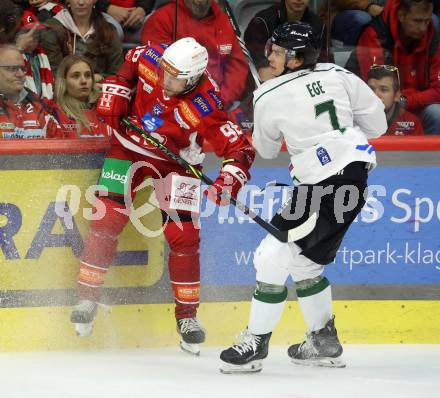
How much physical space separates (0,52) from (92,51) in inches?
16.2

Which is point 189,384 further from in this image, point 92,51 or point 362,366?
point 92,51

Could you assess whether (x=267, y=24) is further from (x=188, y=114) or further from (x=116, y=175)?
(x=116, y=175)

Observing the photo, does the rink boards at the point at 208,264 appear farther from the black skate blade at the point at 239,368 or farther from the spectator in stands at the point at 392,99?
the black skate blade at the point at 239,368

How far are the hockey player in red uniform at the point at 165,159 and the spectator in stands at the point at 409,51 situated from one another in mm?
938

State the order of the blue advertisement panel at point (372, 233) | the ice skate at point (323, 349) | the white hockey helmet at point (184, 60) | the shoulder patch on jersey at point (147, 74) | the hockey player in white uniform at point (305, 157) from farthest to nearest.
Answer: the blue advertisement panel at point (372, 233) → the shoulder patch on jersey at point (147, 74) → the ice skate at point (323, 349) → the white hockey helmet at point (184, 60) → the hockey player in white uniform at point (305, 157)

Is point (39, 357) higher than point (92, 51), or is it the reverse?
point (92, 51)

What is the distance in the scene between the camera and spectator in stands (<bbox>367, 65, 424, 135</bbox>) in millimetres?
5031

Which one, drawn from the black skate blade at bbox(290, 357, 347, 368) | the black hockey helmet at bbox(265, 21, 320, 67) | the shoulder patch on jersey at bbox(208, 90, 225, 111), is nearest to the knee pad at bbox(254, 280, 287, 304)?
the black skate blade at bbox(290, 357, 347, 368)

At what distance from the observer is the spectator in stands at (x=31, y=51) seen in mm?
4734

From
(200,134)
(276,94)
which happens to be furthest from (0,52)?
(276,94)

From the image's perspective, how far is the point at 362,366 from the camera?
14.8 ft

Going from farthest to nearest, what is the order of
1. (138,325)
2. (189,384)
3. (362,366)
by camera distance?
(138,325)
(362,366)
(189,384)

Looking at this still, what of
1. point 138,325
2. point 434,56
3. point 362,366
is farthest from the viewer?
point 434,56

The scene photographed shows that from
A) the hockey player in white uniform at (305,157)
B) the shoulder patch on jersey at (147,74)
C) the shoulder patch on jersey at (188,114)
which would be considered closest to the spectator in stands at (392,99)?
the hockey player in white uniform at (305,157)
